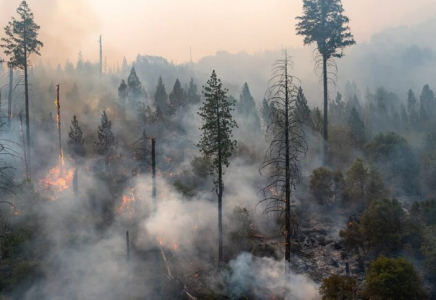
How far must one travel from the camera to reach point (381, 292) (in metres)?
14.5

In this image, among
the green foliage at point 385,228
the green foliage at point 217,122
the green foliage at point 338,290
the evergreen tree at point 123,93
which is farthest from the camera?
the evergreen tree at point 123,93

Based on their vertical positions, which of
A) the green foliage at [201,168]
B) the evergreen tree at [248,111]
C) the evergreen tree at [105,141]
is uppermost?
the evergreen tree at [248,111]

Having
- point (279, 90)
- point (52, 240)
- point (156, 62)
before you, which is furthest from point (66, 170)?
point (156, 62)

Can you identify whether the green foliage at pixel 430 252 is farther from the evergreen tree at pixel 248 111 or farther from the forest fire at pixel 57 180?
the evergreen tree at pixel 248 111

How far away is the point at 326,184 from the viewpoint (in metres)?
26.7

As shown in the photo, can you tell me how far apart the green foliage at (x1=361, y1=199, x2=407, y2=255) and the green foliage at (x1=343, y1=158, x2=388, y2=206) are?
14.6 feet

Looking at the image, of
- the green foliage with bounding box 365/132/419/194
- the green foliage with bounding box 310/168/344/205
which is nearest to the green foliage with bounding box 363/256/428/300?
the green foliage with bounding box 310/168/344/205

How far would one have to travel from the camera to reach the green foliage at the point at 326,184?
26.7 metres

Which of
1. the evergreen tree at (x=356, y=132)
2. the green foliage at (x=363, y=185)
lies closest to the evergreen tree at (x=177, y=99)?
the evergreen tree at (x=356, y=132)

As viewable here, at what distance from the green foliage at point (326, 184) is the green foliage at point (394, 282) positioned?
1182 centimetres

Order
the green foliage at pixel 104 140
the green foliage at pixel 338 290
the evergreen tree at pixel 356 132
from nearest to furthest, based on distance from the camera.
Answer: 1. the green foliage at pixel 338 290
2. the green foliage at pixel 104 140
3. the evergreen tree at pixel 356 132

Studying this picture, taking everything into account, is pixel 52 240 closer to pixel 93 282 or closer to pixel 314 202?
pixel 93 282

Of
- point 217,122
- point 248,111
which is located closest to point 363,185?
point 217,122

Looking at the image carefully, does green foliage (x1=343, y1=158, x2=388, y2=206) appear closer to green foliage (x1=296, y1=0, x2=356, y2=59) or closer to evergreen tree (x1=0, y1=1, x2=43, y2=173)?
green foliage (x1=296, y1=0, x2=356, y2=59)
